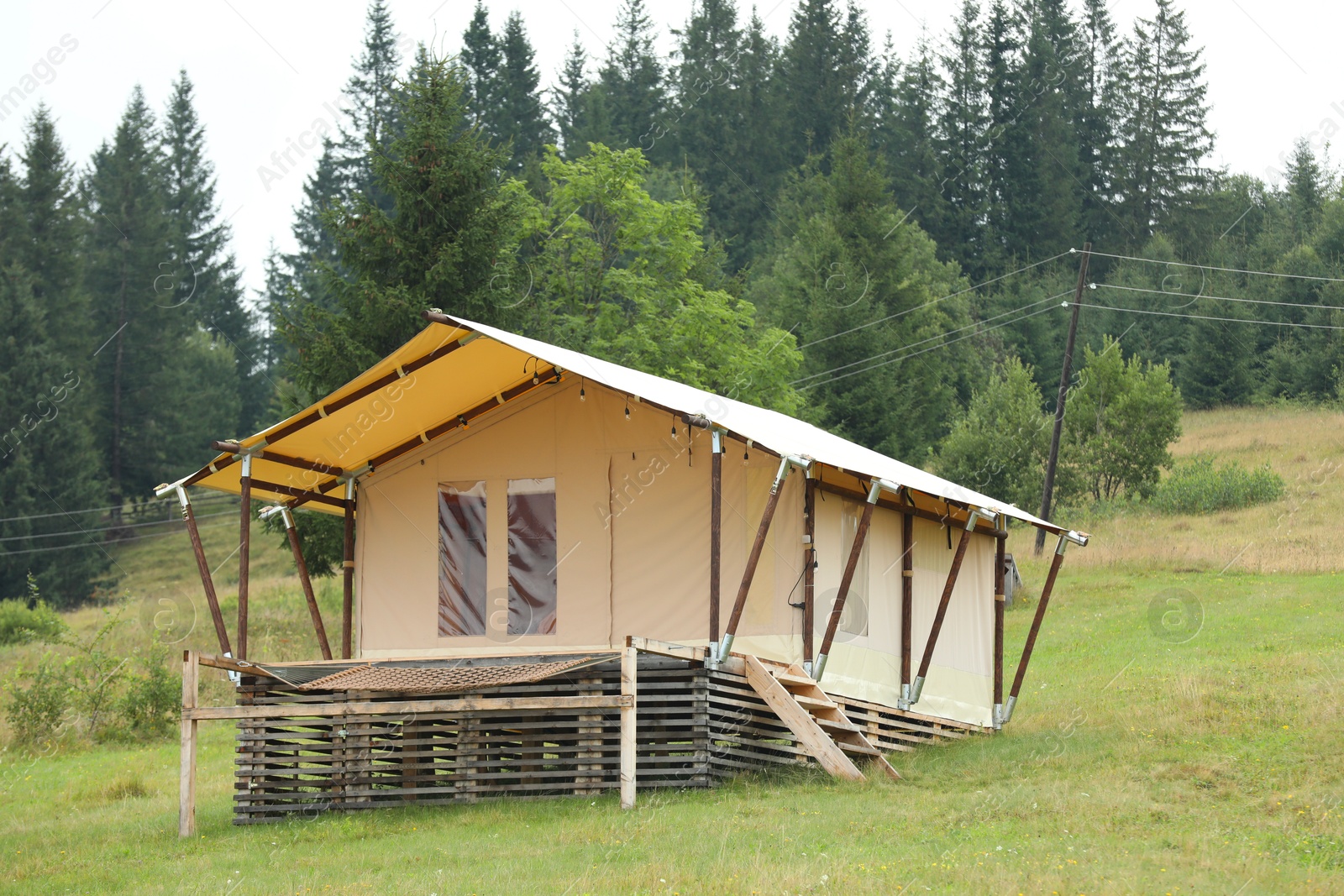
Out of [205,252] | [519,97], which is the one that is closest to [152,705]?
[519,97]

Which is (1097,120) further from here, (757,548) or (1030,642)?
(757,548)

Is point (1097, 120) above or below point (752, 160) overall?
above

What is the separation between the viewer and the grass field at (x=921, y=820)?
8898 millimetres

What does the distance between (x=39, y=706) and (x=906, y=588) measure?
13323 millimetres

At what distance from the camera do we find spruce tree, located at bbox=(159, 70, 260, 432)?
59.8 metres

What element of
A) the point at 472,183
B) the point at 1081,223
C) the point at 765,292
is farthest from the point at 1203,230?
the point at 472,183

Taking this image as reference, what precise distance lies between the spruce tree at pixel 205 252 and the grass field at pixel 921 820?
42.0 m

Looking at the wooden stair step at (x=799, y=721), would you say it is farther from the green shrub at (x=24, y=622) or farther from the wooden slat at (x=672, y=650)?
the green shrub at (x=24, y=622)

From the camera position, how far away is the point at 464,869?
946 centimetres

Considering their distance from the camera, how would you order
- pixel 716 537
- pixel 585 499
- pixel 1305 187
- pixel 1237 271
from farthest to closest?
pixel 1305 187, pixel 1237 271, pixel 585 499, pixel 716 537

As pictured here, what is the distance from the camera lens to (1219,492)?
35812 mm

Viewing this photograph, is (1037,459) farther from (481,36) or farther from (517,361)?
(481,36)

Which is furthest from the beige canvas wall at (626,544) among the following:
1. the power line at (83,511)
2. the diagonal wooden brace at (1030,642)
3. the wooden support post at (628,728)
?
the power line at (83,511)

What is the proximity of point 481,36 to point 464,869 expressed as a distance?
48874 mm
